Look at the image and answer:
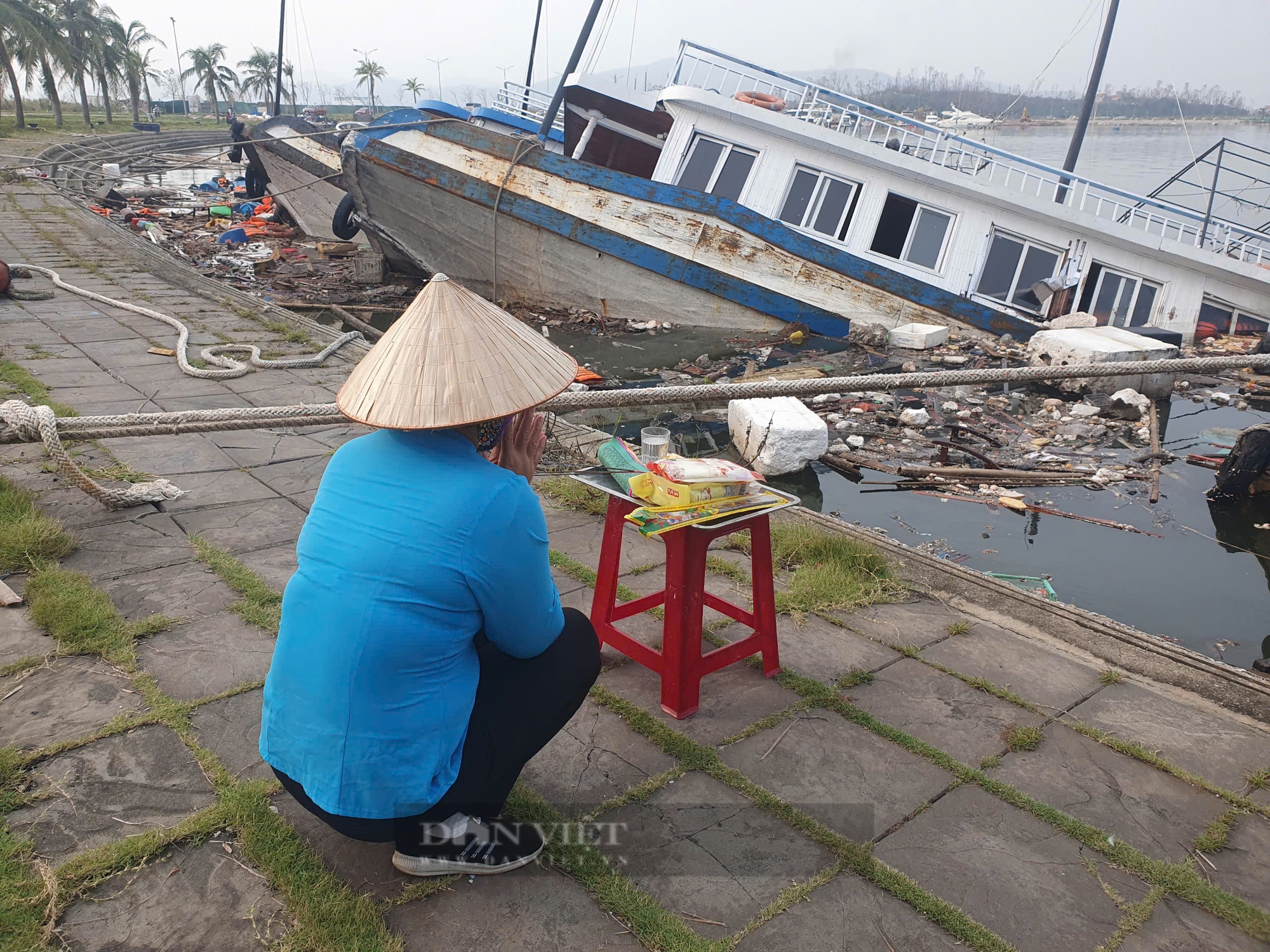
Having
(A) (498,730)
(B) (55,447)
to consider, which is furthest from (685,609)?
(B) (55,447)

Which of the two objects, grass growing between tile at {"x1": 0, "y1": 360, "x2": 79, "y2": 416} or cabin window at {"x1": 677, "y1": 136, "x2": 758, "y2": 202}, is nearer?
grass growing between tile at {"x1": 0, "y1": 360, "x2": 79, "y2": 416}

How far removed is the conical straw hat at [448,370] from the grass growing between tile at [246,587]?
1.40m

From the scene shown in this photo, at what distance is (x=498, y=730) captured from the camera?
6.28ft

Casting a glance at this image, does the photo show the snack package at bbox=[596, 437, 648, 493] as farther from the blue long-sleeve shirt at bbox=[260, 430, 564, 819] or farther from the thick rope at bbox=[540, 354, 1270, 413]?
the blue long-sleeve shirt at bbox=[260, 430, 564, 819]

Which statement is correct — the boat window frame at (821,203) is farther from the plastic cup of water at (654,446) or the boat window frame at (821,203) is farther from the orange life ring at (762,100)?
the plastic cup of water at (654,446)

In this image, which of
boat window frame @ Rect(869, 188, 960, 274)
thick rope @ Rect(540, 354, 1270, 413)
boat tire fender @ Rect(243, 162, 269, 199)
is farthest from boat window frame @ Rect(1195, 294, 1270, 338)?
boat tire fender @ Rect(243, 162, 269, 199)

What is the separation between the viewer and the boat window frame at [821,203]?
11141 millimetres

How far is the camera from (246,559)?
3576 mm

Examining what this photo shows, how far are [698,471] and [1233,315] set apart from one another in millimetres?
12524

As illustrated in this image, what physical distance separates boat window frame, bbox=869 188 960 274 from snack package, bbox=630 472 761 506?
31.6 ft

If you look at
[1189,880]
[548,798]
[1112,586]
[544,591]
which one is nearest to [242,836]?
[548,798]

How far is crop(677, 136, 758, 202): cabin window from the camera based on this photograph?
1124cm

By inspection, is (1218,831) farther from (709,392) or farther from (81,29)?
(81,29)

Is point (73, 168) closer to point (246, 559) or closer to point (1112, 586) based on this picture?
point (246, 559)
